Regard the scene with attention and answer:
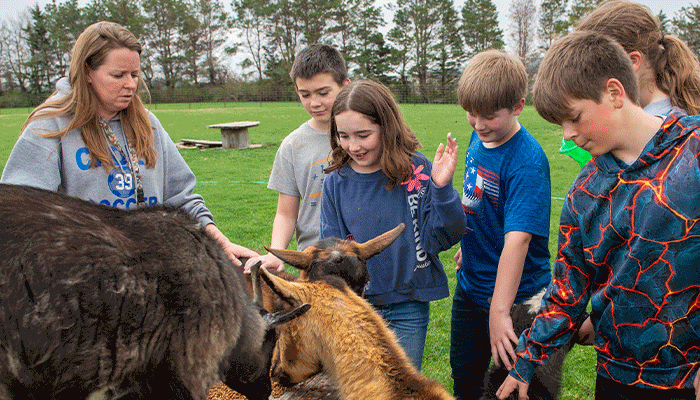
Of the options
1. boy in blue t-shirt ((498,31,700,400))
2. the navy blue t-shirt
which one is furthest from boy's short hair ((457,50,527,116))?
boy in blue t-shirt ((498,31,700,400))

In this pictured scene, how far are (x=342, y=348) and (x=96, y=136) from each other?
2.24 m

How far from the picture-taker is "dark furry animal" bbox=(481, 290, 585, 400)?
317 centimetres

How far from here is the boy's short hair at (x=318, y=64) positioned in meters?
4.57

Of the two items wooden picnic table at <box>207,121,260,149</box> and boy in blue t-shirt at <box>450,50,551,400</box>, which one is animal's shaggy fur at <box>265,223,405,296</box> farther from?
wooden picnic table at <box>207,121,260,149</box>

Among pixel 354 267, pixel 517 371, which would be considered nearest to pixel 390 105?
pixel 354 267

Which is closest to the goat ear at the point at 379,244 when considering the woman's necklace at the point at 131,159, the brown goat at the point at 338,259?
the brown goat at the point at 338,259

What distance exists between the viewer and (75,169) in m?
3.48

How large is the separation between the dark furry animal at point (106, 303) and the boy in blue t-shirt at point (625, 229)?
1.73 meters

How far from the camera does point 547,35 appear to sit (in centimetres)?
7288

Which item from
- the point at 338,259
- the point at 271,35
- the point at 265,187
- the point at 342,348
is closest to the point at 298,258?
the point at 338,259

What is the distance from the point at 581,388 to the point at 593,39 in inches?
174

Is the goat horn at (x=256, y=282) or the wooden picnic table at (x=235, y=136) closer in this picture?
the goat horn at (x=256, y=282)

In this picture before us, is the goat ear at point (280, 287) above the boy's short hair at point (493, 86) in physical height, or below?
below

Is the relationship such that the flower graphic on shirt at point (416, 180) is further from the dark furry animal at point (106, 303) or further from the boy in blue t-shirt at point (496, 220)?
the dark furry animal at point (106, 303)
